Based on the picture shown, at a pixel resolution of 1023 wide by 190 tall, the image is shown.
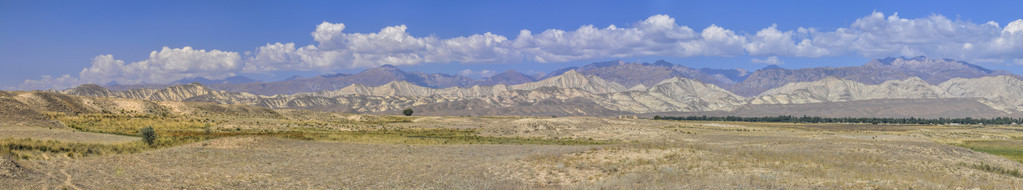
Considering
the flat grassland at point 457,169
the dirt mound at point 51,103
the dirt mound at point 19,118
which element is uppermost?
the dirt mound at point 51,103

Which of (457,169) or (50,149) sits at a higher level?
(50,149)

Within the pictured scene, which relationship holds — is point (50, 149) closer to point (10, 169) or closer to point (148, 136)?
point (10, 169)

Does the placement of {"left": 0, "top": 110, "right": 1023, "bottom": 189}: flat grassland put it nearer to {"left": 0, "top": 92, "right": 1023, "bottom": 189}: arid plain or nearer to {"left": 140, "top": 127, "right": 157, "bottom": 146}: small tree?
{"left": 0, "top": 92, "right": 1023, "bottom": 189}: arid plain

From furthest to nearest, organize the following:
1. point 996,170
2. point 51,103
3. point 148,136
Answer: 1. point 51,103
2. point 148,136
3. point 996,170

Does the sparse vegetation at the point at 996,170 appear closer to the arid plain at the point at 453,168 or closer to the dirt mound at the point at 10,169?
the arid plain at the point at 453,168

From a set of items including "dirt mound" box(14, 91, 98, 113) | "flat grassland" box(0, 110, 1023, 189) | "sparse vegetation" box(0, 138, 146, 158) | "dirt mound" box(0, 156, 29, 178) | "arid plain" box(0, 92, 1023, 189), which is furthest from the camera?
"dirt mound" box(14, 91, 98, 113)

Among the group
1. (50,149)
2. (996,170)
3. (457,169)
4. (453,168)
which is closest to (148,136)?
(50,149)

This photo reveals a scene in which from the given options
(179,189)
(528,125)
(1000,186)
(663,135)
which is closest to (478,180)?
(179,189)

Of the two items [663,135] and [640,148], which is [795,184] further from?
[663,135]

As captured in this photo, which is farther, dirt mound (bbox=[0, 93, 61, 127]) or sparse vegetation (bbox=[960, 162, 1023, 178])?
dirt mound (bbox=[0, 93, 61, 127])

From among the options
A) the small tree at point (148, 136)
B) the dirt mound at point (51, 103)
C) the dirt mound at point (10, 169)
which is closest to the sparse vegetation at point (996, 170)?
the dirt mound at point (10, 169)

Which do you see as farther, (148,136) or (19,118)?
(19,118)

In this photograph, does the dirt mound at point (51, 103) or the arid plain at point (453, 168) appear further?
the dirt mound at point (51, 103)

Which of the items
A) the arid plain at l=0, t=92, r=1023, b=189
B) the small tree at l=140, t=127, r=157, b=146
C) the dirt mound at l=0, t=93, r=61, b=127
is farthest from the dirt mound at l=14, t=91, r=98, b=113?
the small tree at l=140, t=127, r=157, b=146
